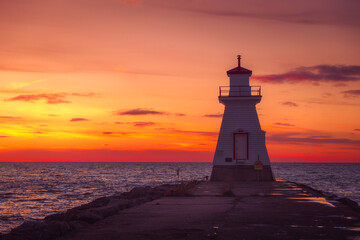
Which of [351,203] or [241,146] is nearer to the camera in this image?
[351,203]

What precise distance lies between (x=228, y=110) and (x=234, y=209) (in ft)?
64.5

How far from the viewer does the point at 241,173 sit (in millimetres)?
34312

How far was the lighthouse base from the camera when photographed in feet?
112

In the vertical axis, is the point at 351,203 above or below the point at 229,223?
above

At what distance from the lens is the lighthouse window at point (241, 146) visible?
33969 mm

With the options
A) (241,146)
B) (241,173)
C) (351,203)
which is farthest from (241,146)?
(351,203)

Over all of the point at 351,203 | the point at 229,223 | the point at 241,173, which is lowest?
the point at 229,223

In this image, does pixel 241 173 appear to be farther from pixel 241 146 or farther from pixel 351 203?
pixel 351 203

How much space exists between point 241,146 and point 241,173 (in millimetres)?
2157

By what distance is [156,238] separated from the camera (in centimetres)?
967

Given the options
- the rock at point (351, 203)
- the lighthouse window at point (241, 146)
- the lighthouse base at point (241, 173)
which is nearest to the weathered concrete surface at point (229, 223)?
the rock at point (351, 203)

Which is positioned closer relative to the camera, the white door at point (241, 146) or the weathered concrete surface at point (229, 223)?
the weathered concrete surface at point (229, 223)

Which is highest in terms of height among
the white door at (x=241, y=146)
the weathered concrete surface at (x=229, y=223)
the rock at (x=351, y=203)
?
the white door at (x=241, y=146)

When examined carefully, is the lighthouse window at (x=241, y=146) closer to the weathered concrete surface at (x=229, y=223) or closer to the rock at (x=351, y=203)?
the rock at (x=351, y=203)
